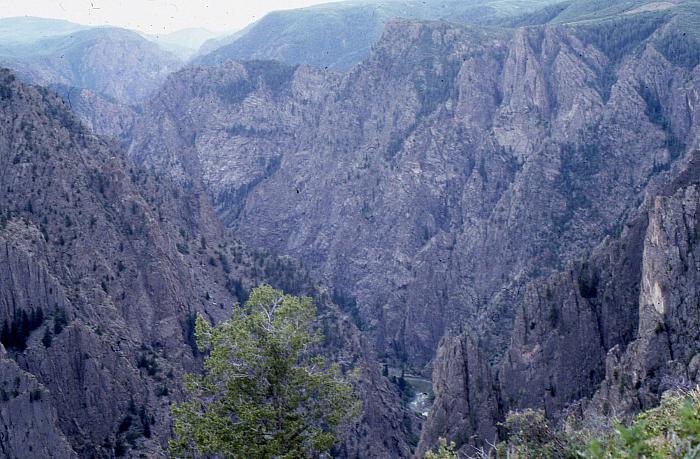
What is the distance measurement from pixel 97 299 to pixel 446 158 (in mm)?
92467

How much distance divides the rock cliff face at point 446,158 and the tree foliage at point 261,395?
2800 inches

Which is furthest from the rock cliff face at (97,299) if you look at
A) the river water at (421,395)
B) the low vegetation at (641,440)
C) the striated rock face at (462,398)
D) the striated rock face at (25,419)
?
the low vegetation at (641,440)

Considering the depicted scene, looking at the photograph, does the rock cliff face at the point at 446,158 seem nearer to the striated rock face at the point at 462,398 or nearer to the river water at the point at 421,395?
the river water at the point at 421,395

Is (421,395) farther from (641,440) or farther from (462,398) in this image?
(641,440)

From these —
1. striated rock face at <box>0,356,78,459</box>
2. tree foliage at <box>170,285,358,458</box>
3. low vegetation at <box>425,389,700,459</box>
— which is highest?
low vegetation at <box>425,389,700,459</box>

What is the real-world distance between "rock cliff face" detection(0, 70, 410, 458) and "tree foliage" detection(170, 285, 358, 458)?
1215 inches

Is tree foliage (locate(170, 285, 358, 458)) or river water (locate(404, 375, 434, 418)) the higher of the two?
tree foliage (locate(170, 285, 358, 458))

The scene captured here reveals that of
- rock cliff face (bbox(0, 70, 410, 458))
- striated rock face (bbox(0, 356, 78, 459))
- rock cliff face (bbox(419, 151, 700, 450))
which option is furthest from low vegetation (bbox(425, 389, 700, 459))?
rock cliff face (bbox(0, 70, 410, 458))

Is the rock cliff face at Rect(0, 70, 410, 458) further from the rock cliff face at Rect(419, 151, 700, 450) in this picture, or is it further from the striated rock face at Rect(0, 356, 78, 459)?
the rock cliff face at Rect(419, 151, 700, 450)

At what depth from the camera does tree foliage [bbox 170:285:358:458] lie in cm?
2659

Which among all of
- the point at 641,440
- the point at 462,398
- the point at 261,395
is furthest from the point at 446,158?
the point at 641,440

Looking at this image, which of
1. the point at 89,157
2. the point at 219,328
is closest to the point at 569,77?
the point at 89,157

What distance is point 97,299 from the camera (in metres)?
73.4

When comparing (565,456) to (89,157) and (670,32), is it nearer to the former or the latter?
(89,157)
